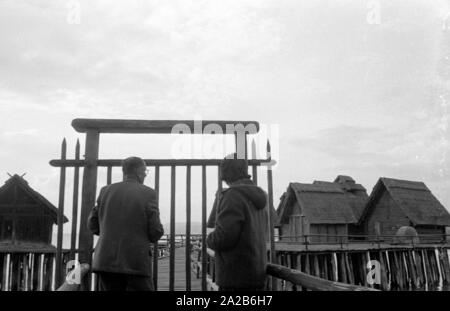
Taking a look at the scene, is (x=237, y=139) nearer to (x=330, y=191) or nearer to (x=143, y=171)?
(x=143, y=171)

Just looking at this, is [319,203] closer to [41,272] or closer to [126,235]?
[41,272]

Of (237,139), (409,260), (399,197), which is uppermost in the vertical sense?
(399,197)

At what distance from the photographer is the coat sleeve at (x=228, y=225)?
3.16 metres

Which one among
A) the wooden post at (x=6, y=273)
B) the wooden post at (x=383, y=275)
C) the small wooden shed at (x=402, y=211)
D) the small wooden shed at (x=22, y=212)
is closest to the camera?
the wooden post at (x=6, y=273)

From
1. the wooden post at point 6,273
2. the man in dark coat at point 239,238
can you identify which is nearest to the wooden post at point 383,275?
the wooden post at point 6,273

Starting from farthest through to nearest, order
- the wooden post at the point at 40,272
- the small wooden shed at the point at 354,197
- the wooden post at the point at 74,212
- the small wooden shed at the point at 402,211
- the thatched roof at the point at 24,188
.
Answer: the small wooden shed at the point at 354,197 → the small wooden shed at the point at 402,211 → the thatched roof at the point at 24,188 → the wooden post at the point at 40,272 → the wooden post at the point at 74,212

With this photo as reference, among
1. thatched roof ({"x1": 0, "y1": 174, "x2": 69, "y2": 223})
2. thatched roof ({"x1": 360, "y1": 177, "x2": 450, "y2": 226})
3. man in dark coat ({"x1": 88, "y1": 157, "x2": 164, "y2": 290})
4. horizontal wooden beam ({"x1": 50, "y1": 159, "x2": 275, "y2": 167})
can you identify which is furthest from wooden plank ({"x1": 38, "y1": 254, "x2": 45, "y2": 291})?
thatched roof ({"x1": 360, "y1": 177, "x2": 450, "y2": 226})

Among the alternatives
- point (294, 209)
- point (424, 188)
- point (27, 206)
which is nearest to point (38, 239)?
point (27, 206)

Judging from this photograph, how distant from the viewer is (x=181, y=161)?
4.05 m

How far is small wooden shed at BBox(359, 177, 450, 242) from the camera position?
27875 millimetres

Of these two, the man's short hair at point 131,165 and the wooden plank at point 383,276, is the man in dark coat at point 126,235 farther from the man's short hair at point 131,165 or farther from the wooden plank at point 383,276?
the wooden plank at point 383,276

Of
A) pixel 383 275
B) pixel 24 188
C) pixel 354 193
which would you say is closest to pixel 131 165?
pixel 24 188
